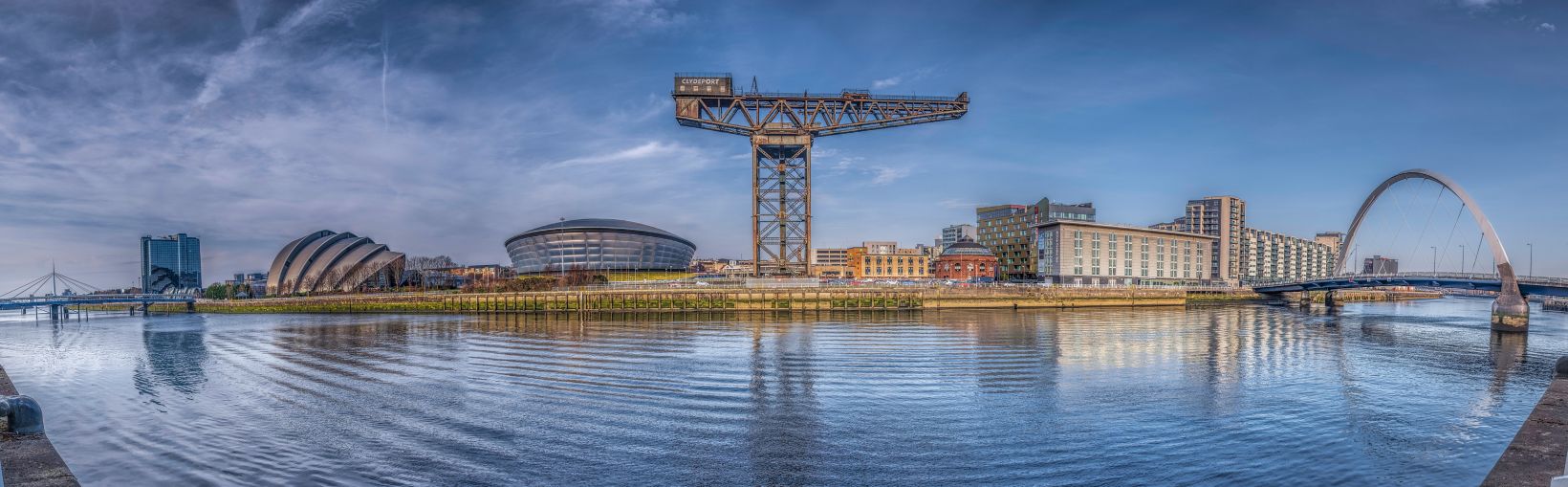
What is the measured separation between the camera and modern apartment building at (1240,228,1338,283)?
12738 cm

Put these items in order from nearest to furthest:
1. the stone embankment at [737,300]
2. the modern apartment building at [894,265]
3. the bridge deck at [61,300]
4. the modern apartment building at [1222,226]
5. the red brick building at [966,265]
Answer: the stone embankment at [737,300]
the bridge deck at [61,300]
the red brick building at [966,265]
the modern apartment building at [894,265]
the modern apartment building at [1222,226]

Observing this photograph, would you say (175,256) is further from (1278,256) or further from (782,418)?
(1278,256)

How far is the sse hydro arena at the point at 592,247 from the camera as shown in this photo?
312ft

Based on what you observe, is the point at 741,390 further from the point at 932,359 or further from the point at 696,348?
the point at 696,348

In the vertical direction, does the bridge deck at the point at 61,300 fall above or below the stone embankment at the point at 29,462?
below

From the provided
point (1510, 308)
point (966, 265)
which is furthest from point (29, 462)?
point (966, 265)

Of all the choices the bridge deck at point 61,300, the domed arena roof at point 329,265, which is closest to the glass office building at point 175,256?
the domed arena roof at point 329,265

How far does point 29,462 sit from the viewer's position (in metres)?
7.31

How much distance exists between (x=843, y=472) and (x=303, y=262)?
9500cm

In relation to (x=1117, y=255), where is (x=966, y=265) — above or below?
below

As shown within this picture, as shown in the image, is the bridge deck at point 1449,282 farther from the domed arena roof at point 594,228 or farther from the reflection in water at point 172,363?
the domed arena roof at point 594,228

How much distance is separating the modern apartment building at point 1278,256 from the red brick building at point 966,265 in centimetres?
5252

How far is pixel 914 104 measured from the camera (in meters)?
44.2

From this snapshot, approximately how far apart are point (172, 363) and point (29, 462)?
20.7 metres
